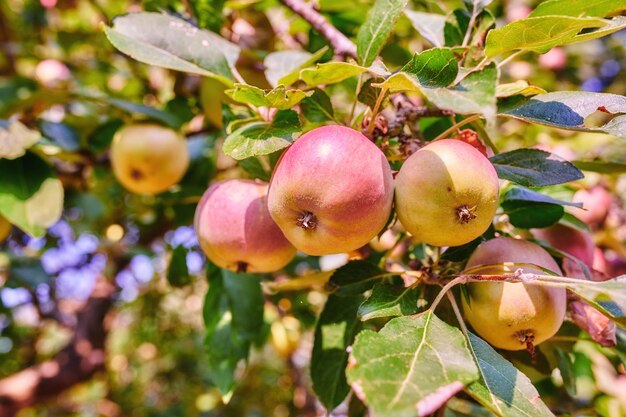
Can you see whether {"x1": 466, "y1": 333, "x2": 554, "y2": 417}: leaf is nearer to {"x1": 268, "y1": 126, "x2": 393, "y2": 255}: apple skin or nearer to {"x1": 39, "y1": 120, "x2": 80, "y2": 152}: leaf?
{"x1": 268, "y1": 126, "x2": 393, "y2": 255}: apple skin

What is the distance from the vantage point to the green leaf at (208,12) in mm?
1191

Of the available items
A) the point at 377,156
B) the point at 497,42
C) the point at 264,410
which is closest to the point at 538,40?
the point at 497,42

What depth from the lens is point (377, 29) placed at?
2.27 ft

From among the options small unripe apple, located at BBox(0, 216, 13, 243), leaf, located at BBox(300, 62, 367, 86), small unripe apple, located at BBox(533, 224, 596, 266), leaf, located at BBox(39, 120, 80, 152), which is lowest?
small unripe apple, located at BBox(0, 216, 13, 243)

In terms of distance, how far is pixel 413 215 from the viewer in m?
0.62

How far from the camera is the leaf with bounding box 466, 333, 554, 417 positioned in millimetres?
520

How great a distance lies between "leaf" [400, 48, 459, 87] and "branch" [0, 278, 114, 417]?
209 centimetres

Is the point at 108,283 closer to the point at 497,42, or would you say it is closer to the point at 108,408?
the point at 108,408

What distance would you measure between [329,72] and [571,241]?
0.62m

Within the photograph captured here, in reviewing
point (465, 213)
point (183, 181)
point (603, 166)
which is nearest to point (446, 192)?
point (465, 213)

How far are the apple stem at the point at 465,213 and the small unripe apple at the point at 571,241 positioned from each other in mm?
437

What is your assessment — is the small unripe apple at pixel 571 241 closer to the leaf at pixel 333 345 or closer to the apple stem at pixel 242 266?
the leaf at pixel 333 345

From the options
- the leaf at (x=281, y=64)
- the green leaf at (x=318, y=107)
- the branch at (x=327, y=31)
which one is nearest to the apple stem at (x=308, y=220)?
the green leaf at (x=318, y=107)

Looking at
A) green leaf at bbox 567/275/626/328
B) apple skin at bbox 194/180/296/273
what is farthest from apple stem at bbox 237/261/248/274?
green leaf at bbox 567/275/626/328
